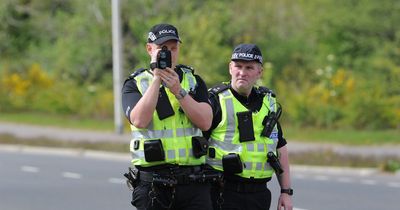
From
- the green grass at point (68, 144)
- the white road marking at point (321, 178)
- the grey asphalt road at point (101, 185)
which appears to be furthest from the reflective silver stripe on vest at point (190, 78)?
the green grass at point (68, 144)

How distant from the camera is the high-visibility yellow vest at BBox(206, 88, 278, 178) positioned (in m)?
6.61

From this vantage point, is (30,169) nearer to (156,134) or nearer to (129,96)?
(129,96)

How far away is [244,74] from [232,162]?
1.78 feet

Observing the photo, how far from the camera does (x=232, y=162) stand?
6.54 m

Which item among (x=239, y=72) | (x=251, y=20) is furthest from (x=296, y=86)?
(x=239, y=72)

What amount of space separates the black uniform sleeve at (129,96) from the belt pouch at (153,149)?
22 cm

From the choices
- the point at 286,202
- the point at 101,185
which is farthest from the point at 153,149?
the point at 101,185

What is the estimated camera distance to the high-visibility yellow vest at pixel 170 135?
593 cm

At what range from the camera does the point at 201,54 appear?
3372 cm

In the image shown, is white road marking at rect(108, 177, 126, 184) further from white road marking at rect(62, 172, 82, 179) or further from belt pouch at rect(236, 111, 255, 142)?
belt pouch at rect(236, 111, 255, 142)

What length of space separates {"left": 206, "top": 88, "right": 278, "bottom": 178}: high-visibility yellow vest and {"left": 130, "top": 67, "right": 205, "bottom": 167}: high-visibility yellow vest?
1.98ft

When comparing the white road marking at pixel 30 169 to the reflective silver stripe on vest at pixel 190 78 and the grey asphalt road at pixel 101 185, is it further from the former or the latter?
the reflective silver stripe on vest at pixel 190 78

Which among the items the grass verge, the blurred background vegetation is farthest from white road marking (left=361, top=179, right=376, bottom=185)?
the blurred background vegetation

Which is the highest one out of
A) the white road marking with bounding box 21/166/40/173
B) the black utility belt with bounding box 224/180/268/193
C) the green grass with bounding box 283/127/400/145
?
the green grass with bounding box 283/127/400/145
